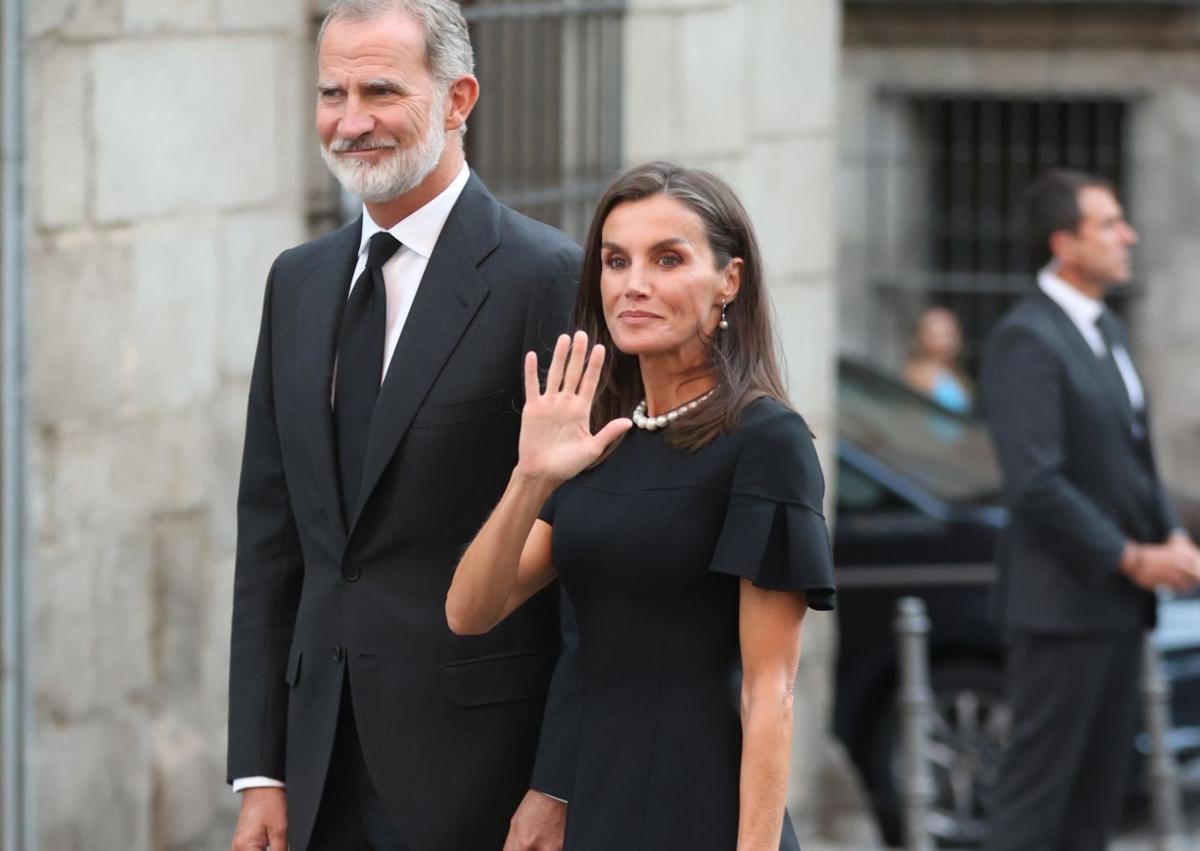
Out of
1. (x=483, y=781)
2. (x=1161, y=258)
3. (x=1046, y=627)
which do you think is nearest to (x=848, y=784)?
(x=1046, y=627)

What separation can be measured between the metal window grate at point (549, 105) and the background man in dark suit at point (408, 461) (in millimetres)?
3280

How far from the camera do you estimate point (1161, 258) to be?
16.8m

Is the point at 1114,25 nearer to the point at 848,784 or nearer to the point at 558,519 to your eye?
the point at 848,784

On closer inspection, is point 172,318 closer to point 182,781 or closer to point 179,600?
point 179,600

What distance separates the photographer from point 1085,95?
56.1ft

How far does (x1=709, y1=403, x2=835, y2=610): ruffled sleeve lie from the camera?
3.66 metres

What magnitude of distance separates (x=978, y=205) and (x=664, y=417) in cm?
1374

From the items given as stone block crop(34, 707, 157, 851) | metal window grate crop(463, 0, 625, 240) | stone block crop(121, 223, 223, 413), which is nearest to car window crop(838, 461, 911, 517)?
metal window grate crop(463, 0, 625, 240)

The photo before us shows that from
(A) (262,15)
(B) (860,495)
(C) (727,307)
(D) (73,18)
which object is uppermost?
(A) (262,15)

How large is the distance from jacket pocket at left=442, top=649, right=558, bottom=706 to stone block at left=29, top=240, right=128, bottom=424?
1976 mm

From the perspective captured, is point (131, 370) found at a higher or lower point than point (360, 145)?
lower

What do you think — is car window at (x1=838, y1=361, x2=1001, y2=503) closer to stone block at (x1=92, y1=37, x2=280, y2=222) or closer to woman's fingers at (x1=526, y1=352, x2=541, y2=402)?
stone block at (x1=92, y1=37, x2=280, y2=222)

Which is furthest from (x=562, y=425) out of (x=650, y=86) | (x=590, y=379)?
(x=650, y=86)

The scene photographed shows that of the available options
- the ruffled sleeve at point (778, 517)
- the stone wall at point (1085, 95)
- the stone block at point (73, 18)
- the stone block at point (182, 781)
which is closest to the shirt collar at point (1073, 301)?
the stone block at point (182, 781)
